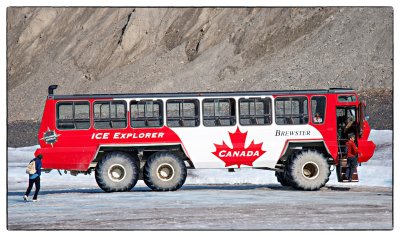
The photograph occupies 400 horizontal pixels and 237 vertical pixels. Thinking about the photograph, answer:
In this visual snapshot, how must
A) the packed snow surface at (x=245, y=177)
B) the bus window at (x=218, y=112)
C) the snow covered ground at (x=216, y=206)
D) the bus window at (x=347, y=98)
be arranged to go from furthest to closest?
the packed snow surface at (x=245, y=177) → the bus window at (x=347, y=98) → the bus window at (x=218, y=112) → the snow covered ground at (x=216, y=206)

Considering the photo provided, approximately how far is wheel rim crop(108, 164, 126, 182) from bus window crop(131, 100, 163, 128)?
131 cm

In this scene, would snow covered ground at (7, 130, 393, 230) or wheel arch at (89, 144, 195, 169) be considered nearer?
snow covered ground at (7, 130, 393, 230)

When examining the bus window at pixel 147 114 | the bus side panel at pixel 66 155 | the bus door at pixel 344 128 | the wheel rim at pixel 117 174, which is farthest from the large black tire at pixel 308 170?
the bus side panel at pixel 66 155

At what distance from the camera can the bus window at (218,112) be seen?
25.2 meters

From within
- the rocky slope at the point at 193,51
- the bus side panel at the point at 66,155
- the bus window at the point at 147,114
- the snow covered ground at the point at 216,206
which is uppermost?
the rocky slope at the point at 193,51

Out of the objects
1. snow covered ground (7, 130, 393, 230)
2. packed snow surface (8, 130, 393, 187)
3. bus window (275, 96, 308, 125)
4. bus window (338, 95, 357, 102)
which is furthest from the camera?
packed snow surface (8, 130, 393, 187)

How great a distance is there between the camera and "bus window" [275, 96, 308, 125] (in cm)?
2548

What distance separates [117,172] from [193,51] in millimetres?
52900

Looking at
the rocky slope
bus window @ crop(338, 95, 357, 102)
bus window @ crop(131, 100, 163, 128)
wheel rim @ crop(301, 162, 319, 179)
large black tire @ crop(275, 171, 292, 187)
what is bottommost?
large black tire @ crop(275, 171, 292, 187)

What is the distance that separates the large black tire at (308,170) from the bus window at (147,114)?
4.03 meters

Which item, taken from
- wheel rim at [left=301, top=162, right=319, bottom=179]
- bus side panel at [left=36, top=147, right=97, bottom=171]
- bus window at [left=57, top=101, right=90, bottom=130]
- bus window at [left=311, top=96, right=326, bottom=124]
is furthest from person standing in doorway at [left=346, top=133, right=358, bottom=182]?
bus window at [left=57, top=101, right=90, bottom=130]

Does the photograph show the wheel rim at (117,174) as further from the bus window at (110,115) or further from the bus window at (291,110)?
the bus window at (291,110)

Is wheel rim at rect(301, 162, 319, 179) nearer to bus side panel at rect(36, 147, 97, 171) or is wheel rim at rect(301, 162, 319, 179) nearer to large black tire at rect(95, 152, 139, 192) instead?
large black tire at rect(95, 152, 139, 192)

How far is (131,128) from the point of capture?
2512 cm
